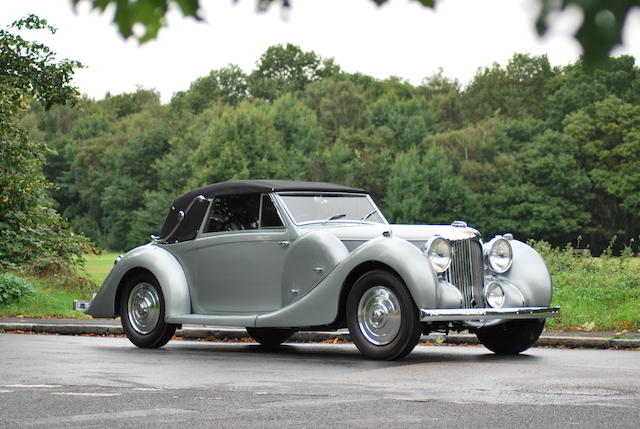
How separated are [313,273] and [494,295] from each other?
1869 millimetres

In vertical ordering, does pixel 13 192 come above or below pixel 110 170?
below

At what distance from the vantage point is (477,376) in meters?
8.93

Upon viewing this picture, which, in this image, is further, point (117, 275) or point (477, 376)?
point (117, 275)

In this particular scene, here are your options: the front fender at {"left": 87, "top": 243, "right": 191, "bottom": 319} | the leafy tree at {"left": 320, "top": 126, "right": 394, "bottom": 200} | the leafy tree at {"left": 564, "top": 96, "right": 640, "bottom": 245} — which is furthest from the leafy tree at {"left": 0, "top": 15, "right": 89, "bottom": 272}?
the leafy tree at {"left": 320, "top": 126, "right": 394, "bottom": 200}

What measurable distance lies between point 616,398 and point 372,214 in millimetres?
5391

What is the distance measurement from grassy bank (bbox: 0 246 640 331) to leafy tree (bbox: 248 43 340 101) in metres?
68.6

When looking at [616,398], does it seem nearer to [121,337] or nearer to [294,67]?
[121,337]

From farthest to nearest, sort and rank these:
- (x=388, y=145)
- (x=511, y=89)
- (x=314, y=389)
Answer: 1. (x=388, y=145)
2. (x=511, y=89)
3. (x=314, y=389)

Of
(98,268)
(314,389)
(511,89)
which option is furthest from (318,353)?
(511,89)

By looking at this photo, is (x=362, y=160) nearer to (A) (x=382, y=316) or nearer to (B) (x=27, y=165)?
(B) (x=27, y=165)

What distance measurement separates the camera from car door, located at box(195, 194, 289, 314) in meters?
11.5

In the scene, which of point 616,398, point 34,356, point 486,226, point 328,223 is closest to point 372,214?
point 328,223

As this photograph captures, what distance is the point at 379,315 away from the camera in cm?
1018

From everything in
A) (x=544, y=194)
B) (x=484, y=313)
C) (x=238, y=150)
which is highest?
(x=238, y=150)
